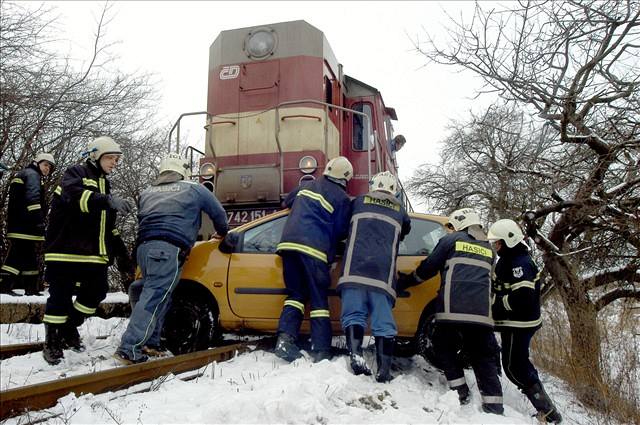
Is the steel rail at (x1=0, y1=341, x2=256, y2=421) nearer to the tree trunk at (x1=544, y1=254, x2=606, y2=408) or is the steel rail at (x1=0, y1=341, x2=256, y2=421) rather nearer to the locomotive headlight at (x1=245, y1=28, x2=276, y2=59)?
the tree trunk at (x1=544, y1=254, x2=606, y2=408)

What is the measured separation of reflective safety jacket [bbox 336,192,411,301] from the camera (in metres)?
4.27

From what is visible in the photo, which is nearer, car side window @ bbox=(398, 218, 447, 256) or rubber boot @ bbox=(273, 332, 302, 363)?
rubber boot @ bbox=(273, 332, 302, 363)

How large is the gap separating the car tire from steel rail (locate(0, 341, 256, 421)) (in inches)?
17.5

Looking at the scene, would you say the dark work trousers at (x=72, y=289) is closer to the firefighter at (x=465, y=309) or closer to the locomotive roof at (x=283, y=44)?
the firefighter at (x=465, y=309)

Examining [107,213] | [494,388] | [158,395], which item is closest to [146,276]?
[107,213]

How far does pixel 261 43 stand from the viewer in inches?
314

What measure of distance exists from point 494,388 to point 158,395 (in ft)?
8.29

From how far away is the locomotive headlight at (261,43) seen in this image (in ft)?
26.0

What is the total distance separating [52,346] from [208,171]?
3367mm

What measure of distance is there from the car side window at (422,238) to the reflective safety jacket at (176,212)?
1.79m

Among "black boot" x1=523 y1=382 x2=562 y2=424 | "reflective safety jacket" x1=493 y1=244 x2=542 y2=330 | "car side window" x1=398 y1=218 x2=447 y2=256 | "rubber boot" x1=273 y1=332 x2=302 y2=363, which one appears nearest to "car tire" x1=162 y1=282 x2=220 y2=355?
"rubber boot" x1=273 y1=332 x2=302 y2=363

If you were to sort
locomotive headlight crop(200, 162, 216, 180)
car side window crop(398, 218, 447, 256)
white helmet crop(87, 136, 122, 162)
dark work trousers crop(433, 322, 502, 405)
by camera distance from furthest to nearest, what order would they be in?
Answer: locomotive headlight crop(200, 162, 216, 180) → car side window crop(398, 218, 447, 256) → white helmet crop(87, 136, 122, 162) → dark work trousers crop(433, 322, 502, 405)

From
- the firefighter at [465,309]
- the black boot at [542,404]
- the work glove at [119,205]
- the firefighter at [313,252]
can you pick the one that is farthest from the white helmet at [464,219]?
the work glove at [119,205]

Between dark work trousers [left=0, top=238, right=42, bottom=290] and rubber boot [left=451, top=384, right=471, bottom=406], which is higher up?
dark work trousers [left=0, top=238, right=42, bottom=290]
